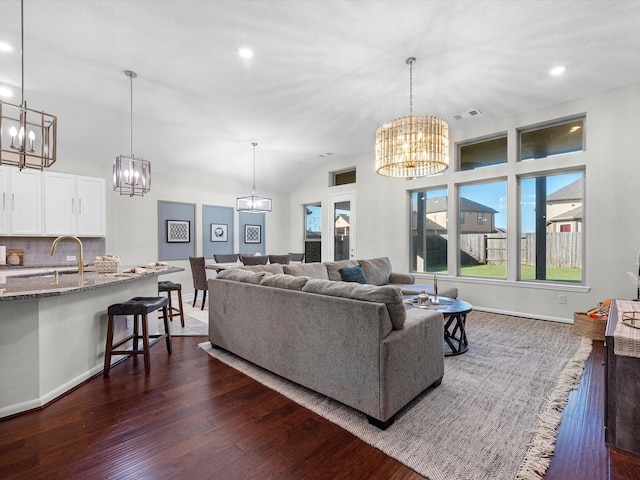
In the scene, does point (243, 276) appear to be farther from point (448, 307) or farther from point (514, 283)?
point (514, 283)

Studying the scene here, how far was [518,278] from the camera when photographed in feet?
15.9

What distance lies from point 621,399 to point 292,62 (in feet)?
12.5

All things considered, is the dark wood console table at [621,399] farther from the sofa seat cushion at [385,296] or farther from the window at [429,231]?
the window at [429,231]

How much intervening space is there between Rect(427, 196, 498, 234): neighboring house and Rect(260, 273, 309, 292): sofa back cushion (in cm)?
405

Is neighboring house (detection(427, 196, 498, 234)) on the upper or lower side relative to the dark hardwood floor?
upper

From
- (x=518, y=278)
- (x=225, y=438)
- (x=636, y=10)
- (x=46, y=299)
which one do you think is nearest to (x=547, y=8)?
(x=636, y=10)

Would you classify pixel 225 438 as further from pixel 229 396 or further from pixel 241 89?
pixel 241 89

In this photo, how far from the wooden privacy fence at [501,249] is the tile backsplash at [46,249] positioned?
6.07 m

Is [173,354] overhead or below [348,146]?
below

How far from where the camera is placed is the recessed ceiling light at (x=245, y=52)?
10.1ft

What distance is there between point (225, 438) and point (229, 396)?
522mm

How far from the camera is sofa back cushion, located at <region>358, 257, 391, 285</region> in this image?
500cm

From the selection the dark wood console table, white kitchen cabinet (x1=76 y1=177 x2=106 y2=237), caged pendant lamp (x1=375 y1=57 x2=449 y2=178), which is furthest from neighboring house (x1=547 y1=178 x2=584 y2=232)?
white kitchen cabinet (x1=76 y1=177 x2=106 y2=237)

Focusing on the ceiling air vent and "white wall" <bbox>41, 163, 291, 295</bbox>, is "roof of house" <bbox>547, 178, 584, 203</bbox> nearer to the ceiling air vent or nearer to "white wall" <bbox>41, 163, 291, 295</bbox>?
the ceiling air vent
